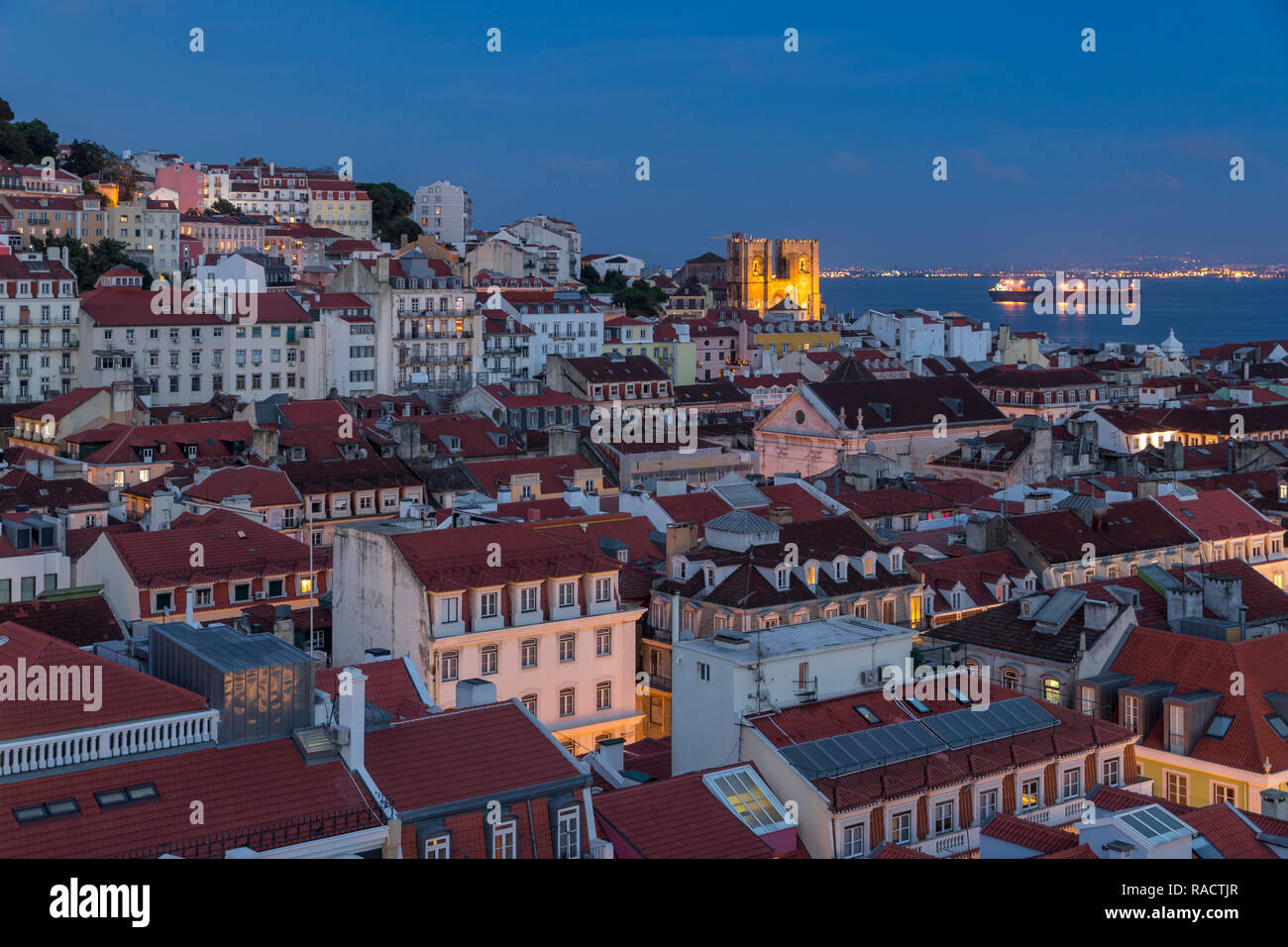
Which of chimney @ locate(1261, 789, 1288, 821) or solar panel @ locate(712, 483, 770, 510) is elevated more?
solar panel @ locate(712, 483, 770, 510)

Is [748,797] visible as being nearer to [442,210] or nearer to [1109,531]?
[1109,531]

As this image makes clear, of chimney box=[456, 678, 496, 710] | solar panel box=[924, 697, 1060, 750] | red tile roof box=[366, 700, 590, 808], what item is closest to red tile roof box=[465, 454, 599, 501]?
solar panel box=[924, 697, 1060, 750]

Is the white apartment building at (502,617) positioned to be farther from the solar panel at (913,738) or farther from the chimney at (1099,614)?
the chimney at (1099,614)

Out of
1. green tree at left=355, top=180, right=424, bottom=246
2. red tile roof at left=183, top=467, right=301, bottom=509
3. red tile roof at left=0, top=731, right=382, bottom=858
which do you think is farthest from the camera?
green tree at left=355, top=180, right=424, bottom=246

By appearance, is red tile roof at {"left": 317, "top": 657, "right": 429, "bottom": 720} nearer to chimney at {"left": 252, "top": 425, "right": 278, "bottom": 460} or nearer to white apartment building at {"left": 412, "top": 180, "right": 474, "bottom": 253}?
chimney at {"left": 252, "top": 425, "right": 278, "bottom": 460}

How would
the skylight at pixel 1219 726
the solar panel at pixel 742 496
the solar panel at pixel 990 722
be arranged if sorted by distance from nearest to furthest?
the solar panel at pixel 990 722 < the skylight at pixel 1219 726 < the solar panel at pixel 742 496

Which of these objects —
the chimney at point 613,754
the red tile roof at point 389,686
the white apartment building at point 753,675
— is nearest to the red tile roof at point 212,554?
the red tile roof at point 389,686
